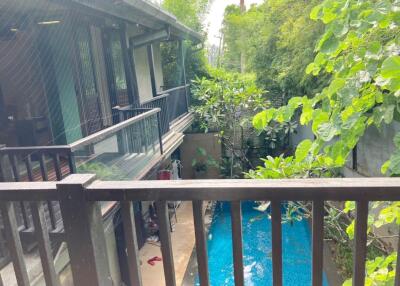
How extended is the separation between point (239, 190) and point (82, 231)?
626mm

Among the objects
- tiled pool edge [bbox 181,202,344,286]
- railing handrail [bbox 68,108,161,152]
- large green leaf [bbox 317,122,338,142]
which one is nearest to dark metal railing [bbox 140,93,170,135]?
railing handrail [bbox 68,108,161,152]

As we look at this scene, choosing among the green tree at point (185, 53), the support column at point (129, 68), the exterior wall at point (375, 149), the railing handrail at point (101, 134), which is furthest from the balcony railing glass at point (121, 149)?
the green tree at point (185, 53)

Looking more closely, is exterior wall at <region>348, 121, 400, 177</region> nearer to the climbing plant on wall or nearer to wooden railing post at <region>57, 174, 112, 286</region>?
the climbing plant on wall

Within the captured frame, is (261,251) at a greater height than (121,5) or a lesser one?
lesser

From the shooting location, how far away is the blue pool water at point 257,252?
21.6 feet

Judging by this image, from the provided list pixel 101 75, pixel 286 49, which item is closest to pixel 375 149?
pixel 286 49

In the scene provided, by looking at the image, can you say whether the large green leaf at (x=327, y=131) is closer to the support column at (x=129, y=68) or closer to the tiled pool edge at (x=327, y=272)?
the tiled pool edge at (x=327, y=272)

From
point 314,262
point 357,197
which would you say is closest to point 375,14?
point 357,197

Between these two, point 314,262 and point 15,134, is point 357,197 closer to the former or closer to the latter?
point 314,262

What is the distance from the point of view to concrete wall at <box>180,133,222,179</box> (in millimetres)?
11391

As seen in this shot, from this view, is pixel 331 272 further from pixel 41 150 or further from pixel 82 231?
pixel 82 231

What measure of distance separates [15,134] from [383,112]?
18.7 feet

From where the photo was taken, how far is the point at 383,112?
147 cm

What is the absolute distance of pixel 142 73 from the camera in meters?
9.43
